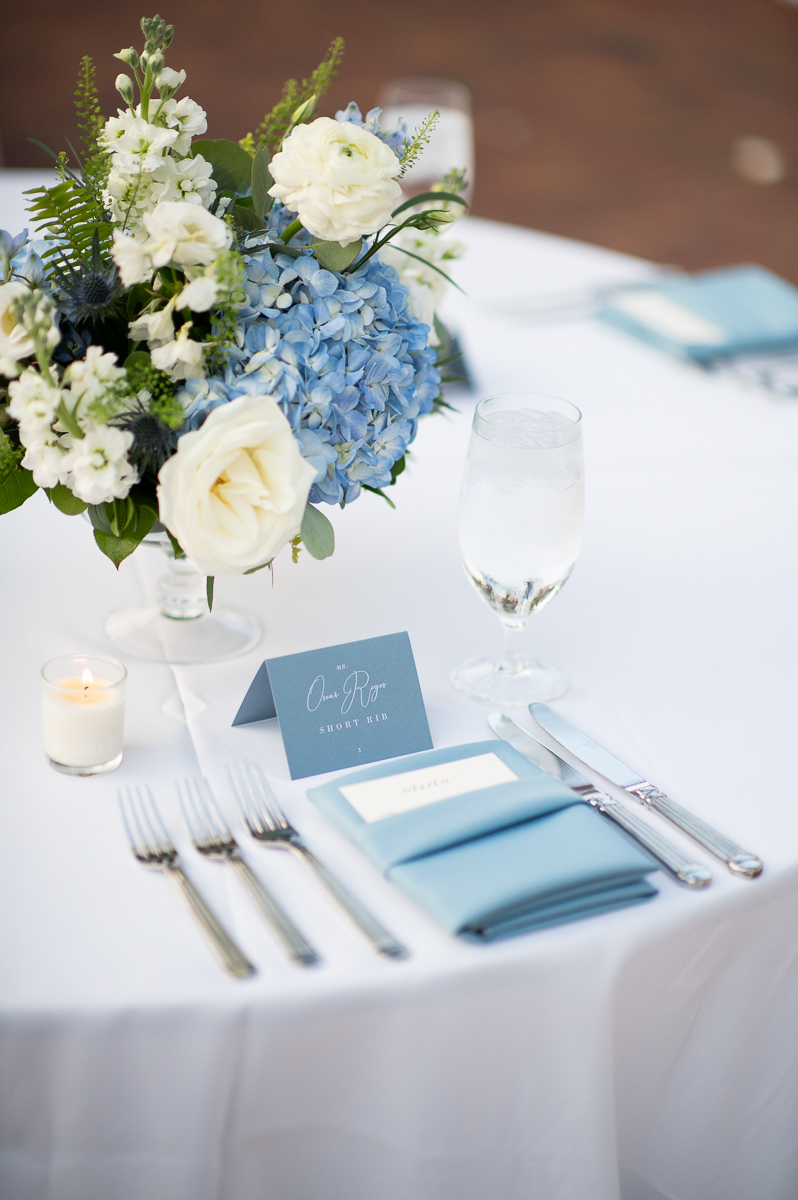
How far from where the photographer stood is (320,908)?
888 mm

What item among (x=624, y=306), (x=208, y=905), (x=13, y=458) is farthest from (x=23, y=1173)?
(x=624, y=306)

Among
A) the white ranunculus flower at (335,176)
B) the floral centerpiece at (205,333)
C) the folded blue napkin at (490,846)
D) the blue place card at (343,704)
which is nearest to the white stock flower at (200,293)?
the floral centerpiece at (205,333)

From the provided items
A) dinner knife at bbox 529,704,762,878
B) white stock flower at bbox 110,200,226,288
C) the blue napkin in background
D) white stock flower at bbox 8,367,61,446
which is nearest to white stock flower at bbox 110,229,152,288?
white stock flower at bbox 110,200,226,288

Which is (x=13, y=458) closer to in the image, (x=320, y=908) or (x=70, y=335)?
(x=70, y=335)

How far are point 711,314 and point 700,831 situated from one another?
4.45ft

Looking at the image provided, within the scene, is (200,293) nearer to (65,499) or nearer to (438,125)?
(65,499)

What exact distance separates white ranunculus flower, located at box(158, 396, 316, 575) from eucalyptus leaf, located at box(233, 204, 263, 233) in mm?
235

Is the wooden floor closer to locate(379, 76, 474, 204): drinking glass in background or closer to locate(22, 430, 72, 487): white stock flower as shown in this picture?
locate(379, 76, 474, 204): drinking glass in background

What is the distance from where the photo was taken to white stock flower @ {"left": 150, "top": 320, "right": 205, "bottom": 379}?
97cm

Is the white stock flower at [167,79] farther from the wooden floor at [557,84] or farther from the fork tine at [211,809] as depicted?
the wooden floor at [557,84]

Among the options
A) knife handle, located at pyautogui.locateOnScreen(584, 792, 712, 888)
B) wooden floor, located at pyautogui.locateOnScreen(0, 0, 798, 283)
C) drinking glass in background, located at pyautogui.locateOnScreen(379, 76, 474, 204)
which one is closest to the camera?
knife handle, located at pyautogui.locateOnScreen(584, 792, 712, 888)

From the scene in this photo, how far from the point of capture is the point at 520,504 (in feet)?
3.53

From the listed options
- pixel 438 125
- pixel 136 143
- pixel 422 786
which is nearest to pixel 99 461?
pixel 136 143

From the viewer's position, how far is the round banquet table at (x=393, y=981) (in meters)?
0.82
